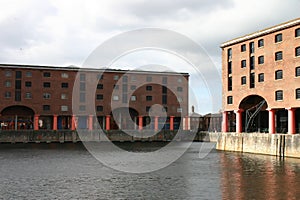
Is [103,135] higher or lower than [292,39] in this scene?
lower

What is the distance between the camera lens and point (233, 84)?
5616 cm

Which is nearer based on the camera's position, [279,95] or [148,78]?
[279,95]

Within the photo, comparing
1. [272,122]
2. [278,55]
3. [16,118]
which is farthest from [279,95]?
[16,118]

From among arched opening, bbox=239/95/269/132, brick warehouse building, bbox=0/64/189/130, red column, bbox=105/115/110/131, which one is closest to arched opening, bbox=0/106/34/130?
brick warehouse building, bbox=0/64/189/130

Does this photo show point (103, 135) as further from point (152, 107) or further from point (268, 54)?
point (268, 54)

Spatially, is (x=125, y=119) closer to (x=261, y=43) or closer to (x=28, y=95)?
(x=28, y=95)

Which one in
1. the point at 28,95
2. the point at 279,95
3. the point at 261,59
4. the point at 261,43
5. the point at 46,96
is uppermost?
the point at 261,43

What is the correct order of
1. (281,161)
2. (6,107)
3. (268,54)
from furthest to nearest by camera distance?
(6,107)
(268,54)
(281,161)

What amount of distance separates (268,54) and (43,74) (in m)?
44.8

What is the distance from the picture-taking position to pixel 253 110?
57719 millimetres

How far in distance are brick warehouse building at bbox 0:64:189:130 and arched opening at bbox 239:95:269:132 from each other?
97.1 ft

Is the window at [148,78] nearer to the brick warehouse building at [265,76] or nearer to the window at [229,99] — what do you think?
the brick warehouse building at [265,76]

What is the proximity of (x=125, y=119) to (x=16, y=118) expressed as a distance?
825 inches

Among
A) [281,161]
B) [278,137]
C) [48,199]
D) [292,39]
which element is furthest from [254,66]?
[48,199]
